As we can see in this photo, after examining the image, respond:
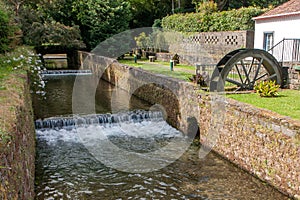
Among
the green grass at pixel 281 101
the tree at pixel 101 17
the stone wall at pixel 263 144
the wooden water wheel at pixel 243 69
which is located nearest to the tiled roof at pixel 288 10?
the wooden water wheel at pixel 243 69

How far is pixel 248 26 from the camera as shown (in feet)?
74.1

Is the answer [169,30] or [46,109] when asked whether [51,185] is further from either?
[169,30]

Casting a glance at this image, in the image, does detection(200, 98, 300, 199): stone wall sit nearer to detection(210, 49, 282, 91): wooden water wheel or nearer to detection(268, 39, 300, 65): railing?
detection(210, 49, 282, 91): wooden water wheel

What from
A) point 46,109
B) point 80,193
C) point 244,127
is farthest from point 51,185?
point 46,109

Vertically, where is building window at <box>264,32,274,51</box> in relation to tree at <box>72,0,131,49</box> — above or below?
below

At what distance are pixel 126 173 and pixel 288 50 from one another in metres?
11.5

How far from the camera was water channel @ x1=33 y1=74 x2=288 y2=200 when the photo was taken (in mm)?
7895

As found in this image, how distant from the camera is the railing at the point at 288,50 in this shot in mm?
14758

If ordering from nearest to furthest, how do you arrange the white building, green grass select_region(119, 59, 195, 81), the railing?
the railing < the white building < green grass select_region(119, 59, 195, 81)

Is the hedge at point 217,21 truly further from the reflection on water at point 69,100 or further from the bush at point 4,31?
the bush at point 4,31

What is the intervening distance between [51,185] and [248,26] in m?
19.0

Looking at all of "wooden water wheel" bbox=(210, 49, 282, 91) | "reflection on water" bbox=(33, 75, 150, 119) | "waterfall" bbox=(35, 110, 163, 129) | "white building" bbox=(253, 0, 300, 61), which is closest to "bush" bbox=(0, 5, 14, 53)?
"reflection on water" bbox=(33, 75, 150, 119)

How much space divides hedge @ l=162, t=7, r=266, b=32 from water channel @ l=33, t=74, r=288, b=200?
12.5 m

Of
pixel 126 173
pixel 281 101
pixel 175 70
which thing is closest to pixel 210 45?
pixel 175 70
